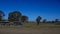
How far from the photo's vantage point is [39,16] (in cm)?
2553

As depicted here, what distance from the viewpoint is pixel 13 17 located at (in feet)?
122

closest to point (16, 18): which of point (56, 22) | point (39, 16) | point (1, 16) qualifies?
point (1, 16)

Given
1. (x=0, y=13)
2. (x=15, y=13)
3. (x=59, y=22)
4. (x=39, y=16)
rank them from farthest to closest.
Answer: (x=15, y=13)
(x=0, y=13)
(x=59, y=22)
(x=39, y=16)

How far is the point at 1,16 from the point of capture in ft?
119

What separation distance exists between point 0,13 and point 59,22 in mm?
13406

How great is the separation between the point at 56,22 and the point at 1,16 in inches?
509

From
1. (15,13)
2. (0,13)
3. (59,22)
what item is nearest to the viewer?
(59,22)

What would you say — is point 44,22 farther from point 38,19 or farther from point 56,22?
point 38,19

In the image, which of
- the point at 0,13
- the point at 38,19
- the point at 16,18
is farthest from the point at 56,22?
the point at 0,13

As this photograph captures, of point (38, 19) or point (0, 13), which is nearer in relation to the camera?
point (38, 19)

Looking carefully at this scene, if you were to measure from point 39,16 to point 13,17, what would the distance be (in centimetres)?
1280

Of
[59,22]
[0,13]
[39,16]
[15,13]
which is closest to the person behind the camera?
[39,16]

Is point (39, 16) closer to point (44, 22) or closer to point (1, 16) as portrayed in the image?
point (44, 22)

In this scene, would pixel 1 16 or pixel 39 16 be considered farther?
pixel 1 16
